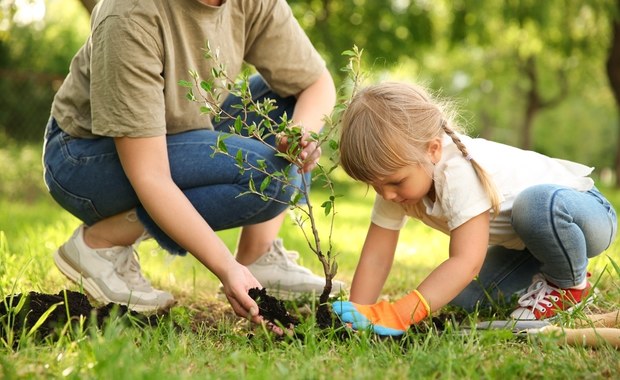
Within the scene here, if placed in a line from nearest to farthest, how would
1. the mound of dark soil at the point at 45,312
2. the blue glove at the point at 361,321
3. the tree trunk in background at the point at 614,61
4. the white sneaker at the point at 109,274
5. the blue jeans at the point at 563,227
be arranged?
the mound of dark soil at the point at 45,312 < the blue glove at the point at 361,321 < the blue jeans at the point at 563,227 < the white sneaker at the point at 109,274 < the tree trunk in background at the point at 614,61

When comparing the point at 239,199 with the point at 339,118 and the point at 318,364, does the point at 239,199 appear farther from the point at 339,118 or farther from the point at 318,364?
the point at 318,364

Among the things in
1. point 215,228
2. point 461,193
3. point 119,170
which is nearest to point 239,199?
point 215,228

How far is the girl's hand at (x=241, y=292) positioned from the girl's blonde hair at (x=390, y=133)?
0.45 metres

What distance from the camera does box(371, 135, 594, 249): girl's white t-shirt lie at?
7.07ft

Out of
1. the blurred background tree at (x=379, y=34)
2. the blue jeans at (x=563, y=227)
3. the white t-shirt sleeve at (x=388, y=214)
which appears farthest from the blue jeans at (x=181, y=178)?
the blurred background tree at (x=379, y=34)

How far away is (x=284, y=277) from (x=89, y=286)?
0.75m

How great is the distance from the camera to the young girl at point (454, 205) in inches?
83.0

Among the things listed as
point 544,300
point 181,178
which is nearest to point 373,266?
point 544,300

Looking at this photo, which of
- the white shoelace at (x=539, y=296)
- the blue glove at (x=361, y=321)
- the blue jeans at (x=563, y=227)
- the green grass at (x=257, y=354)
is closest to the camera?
the green grass at (x=257, y=354)

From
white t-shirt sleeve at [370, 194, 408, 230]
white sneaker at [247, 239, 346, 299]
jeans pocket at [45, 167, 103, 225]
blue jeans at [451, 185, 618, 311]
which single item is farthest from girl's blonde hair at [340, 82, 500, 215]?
jeans pocket at [45, 167, 103, 225]

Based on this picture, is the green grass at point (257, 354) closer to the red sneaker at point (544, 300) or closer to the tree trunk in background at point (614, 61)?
the red sneaker at point (544, 300)

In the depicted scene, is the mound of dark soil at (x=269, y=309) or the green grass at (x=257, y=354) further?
the mound of dark soil at (x=269, y=309)

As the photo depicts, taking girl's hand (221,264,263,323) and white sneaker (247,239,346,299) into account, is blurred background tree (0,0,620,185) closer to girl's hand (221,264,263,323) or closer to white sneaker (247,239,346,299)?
white sneaker (247,239,346,299)

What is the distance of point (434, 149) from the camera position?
86.9 inches
